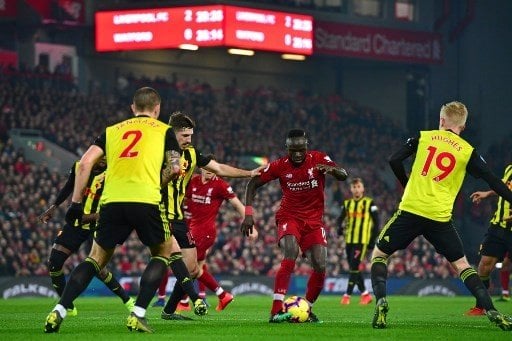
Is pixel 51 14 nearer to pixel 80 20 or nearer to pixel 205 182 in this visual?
pixel 80 20

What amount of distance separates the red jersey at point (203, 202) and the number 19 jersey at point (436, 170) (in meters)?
6.80

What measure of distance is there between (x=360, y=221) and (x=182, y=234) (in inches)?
339

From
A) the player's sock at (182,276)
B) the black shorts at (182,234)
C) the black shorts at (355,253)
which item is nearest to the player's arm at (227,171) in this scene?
the player's sock at (182,276)

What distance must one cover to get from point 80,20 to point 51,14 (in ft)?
5.66

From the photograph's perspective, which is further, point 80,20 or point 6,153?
point 80,20

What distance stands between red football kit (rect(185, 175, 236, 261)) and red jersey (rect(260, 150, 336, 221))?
15.5ft

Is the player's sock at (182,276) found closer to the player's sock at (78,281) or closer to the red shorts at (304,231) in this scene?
the red shorts at (304,231)

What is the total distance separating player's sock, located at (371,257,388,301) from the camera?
1397 cm

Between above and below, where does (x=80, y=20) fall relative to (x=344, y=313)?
above

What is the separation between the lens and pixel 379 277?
14125 mm

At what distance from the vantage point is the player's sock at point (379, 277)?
45.8 feet

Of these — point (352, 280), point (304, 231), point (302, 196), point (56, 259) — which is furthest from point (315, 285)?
point (352, 280)

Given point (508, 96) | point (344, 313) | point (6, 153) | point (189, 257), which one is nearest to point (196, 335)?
point (189, 257)

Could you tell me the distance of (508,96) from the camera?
4884 cm
